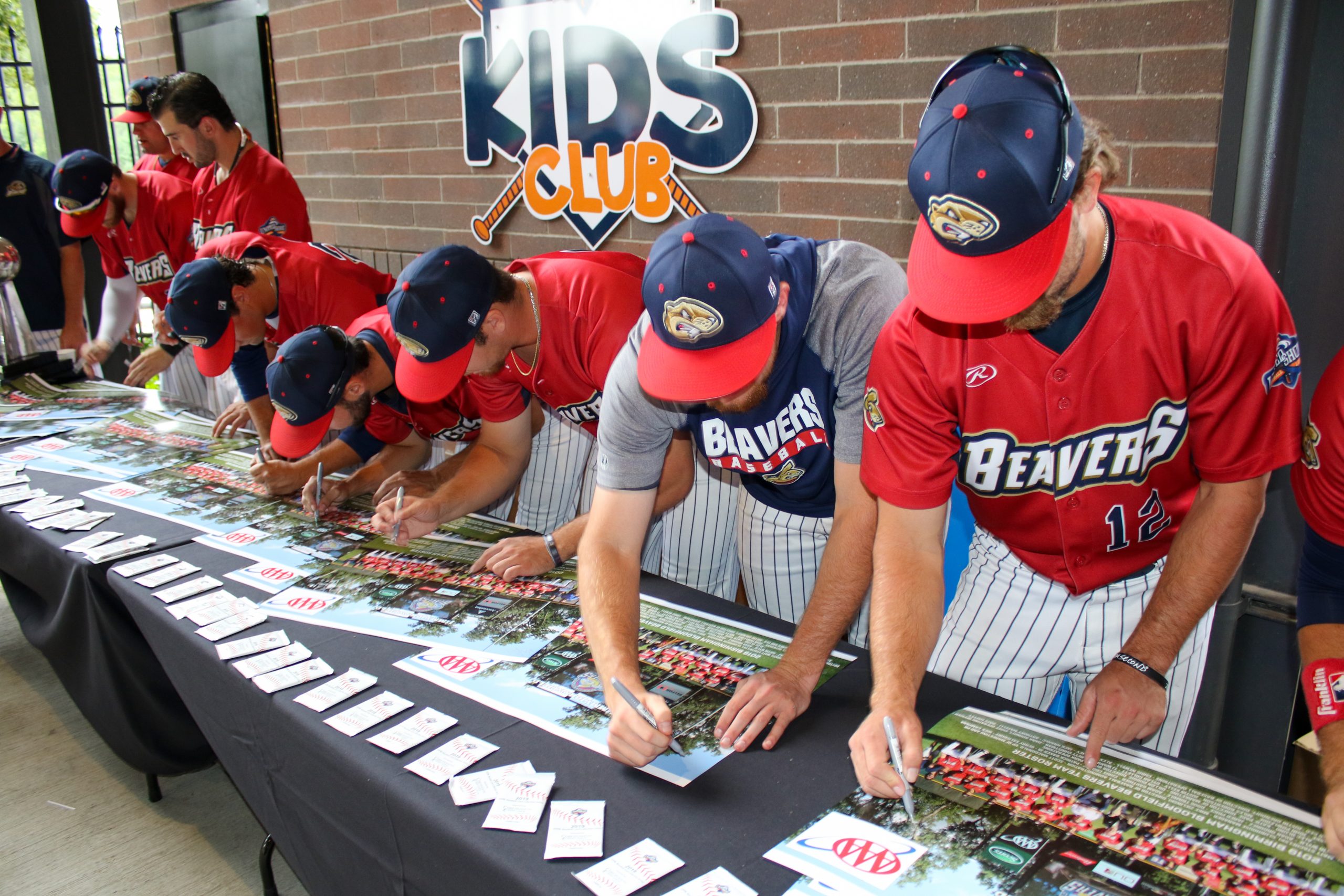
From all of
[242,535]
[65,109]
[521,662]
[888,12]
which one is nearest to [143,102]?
[65,109]

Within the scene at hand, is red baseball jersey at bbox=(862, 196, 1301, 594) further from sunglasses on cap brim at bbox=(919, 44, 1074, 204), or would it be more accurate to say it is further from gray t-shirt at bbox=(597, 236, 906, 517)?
sunglasses on cap brim at bbox=(919, 44, 1074, 204)

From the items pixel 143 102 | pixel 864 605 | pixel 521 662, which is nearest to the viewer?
pixel 521 662

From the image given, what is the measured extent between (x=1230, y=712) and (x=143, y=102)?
4863mm

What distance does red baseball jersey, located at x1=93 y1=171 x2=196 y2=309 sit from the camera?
3840 millimetres

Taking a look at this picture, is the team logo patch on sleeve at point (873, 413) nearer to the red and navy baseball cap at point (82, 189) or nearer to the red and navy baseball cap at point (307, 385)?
the red and navy baseball cap at point (307, 385)

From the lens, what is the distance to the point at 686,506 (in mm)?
2422

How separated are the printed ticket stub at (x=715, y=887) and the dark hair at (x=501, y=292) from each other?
1.35m

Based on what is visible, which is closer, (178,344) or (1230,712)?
(1230,712)

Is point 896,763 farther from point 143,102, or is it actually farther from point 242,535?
point 143,102

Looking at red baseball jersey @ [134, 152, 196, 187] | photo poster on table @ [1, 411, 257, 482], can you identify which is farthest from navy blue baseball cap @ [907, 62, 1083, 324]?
red baseball jersey @ [134, 152, 196, 187]

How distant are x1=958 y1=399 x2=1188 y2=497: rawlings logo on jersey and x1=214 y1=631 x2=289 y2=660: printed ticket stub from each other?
1.22 meters

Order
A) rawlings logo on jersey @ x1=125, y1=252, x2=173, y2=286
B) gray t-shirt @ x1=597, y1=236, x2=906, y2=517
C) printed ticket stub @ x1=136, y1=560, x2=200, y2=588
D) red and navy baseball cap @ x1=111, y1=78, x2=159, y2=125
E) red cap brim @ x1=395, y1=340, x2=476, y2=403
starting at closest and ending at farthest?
1. gray t-shirt @ x1=597, y1=236, x2=906, y2=517
2. printed ticket stub @ x1=136, y1=560, x2=200, y2=588
3. red cap brim @ x1=395, y1=340, x2=476, y2=403
4. rawlings logo on jersey @ x1=125, y1=252, x2=173, y2=286
5. red and navy baseball cap @ x1=111, y1=78, x2=159, y2=125

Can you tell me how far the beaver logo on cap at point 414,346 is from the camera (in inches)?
79.5

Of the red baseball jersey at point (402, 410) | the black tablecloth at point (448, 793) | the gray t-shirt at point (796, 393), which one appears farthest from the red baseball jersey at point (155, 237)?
the gray t-shirt at point (796, 393)
